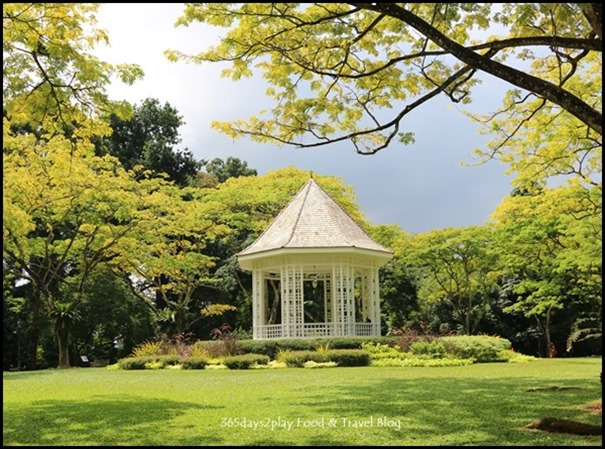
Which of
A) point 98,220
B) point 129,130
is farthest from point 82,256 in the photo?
point 129,130

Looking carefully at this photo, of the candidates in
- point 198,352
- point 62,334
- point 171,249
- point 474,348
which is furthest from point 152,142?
point 474,348

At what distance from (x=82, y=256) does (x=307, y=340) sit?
10.8m

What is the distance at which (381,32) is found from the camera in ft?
34.0

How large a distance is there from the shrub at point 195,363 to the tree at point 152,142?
18.9m

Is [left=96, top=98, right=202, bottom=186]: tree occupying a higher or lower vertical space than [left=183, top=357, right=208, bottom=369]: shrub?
higher

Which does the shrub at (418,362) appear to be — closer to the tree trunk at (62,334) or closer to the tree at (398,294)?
the tree trunk at (62,334)

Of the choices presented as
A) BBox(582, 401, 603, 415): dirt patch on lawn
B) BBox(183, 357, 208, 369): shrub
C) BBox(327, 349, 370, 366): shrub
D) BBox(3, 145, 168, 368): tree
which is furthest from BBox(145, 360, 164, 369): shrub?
BBox(582, 401, 603, 415): dirt patch on lawn

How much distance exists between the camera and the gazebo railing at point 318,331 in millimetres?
21734

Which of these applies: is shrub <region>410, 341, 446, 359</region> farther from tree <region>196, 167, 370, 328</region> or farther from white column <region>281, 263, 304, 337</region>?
tree <region>196, 167, 370, 328</region>

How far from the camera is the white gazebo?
2178cm

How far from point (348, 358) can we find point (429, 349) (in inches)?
108

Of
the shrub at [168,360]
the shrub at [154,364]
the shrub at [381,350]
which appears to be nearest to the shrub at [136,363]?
the shrub at [154,364]

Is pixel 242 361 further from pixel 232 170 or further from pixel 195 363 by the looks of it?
pixel 232 170

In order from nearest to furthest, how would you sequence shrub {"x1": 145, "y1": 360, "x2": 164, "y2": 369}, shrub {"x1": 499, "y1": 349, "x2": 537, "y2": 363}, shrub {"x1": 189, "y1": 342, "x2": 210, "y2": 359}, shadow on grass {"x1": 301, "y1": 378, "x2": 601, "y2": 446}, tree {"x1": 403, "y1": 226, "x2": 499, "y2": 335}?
shadow on grass {"x1": 301, "y1": 378, "x2": 601, "y2": 446} → shrub {"x1": 145, "y1": 360, "x2": 164, "y2": 369} → shrub {"x1": 499, "y1": 349, "x2": 537, "y2": 363} → shrub {"x1": 189, "y1": 342, "x2": 210, "y2": 359} → tree {"x1": 403, "y1": 226, "x2": 499, "y2": 335}
